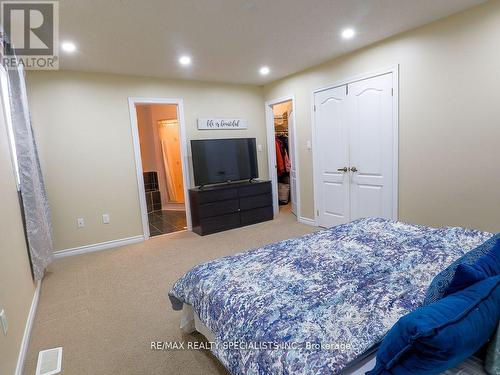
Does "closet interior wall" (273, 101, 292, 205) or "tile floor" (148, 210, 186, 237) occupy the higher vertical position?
"closet interior wall" (273, 101, 292, 205)

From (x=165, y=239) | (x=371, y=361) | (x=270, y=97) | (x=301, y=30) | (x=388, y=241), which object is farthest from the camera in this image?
(x=270, y=97)

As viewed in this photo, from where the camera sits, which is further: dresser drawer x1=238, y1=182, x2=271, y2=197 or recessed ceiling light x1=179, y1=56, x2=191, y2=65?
dresser drawer x1=238, y1=182, x2=271, y2=197

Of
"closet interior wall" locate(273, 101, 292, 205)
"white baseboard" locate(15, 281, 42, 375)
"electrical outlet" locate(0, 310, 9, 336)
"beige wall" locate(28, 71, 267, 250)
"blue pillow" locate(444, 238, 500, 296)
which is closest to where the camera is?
"blue pillow" locate(444, 238, 500, 296)

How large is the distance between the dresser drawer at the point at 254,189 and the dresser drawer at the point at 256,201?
0.22 feet

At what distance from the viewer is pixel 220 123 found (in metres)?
4.88

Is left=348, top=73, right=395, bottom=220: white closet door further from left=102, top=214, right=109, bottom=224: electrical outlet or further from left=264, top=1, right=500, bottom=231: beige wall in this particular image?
left=102, top=214, right=109, bottom=224: electrical outlet

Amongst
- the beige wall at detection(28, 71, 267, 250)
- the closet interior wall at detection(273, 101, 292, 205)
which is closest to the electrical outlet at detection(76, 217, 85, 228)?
the beige wall at detection(28, 71, 267, 250)

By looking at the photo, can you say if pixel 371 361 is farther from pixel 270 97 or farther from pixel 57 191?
pixel 270 97

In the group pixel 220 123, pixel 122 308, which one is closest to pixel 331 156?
pixel 220 123

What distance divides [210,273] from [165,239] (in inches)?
112

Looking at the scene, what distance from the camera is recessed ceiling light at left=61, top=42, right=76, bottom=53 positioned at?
9.36 ft

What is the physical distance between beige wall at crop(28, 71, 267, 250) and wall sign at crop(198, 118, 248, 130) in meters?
0.55

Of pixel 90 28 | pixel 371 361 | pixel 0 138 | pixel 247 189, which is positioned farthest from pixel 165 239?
pixel 371 361

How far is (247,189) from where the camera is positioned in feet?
15.6
